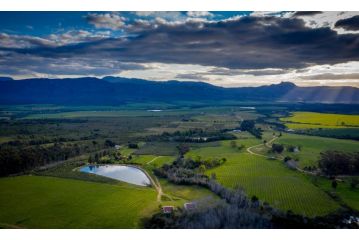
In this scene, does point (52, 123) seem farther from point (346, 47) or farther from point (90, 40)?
point (346, 47)

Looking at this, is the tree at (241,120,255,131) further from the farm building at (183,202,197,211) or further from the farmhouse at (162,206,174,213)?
the farmhouse at (162,206,174,213)

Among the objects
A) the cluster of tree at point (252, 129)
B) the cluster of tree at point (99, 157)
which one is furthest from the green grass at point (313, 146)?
the cluster of tree at point (99, 157)

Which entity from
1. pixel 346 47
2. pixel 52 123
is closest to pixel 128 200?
pixel 346 47

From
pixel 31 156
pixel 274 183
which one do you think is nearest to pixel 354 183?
pixel 274 183

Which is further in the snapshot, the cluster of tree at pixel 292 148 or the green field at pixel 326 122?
the cluster of tree at pixel 292 148

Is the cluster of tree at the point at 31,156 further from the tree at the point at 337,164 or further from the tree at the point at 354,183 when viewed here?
the tree at the point at 354,183

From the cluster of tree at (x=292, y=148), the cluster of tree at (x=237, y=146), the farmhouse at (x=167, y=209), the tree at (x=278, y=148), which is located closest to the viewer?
the farmhouse at (x=167, y=209)

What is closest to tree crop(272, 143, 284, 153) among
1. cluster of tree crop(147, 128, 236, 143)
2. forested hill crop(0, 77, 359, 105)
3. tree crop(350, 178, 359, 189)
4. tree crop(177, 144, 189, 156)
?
tree crop(177, 144, 189, 156)
